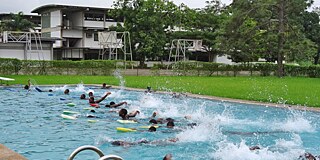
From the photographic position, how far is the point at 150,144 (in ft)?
32.4

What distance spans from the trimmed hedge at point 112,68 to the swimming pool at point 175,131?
18202 millimetres

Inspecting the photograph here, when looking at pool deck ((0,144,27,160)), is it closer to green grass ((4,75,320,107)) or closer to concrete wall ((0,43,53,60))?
green grass ((4,75,320,107))

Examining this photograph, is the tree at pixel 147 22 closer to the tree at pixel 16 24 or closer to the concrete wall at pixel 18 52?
the concrete wall at pixel 18 52

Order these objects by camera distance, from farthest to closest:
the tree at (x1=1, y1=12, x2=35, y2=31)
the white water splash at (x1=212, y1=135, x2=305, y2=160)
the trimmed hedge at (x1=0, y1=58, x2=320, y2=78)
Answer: the tree at (x1=1, y1=12, x2=35, y2=31) → the trimmed hedge at (x1=0, y1=58, x2=320, y2=78) → the white water splash at (x1=212, y1=135, x2=305, y2=160)

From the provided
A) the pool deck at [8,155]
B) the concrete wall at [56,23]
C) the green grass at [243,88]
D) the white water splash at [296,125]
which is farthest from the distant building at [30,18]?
the pool deck at [8,155]

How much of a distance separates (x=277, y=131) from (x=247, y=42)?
113 ft

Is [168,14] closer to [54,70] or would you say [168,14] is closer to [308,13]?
[54,70]

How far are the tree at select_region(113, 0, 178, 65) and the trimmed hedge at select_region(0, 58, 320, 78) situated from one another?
4325 millimetres

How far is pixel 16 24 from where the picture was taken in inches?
2373

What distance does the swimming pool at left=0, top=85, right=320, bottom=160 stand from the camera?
9.12m

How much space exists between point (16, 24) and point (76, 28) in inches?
444

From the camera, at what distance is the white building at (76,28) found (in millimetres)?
54062

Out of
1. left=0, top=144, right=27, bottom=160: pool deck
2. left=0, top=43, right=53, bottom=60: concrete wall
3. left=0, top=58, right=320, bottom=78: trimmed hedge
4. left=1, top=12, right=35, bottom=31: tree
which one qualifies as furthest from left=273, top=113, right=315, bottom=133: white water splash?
left=1, top=12, right=35, bottom=31: tree

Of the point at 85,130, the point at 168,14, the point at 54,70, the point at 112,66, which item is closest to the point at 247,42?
the point at 168,14
